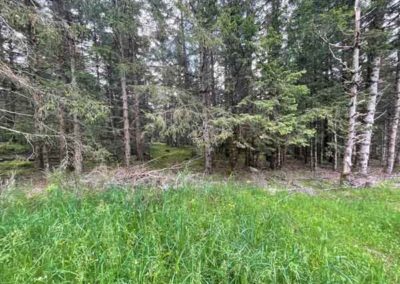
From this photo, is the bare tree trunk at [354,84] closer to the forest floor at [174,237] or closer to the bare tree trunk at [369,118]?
the bare tree trunk at [369,118]

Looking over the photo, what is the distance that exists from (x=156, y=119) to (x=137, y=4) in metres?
4.84

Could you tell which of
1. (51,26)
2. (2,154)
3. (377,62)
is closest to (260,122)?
(377,62)

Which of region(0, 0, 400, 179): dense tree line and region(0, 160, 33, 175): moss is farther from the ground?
region(0, 0, 400, 179): dense tree line

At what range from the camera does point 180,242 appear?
260cm

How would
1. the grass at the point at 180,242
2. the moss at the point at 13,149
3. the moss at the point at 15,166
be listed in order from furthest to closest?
the moss at the point at 13,149, the moss at the point at 15,166, the grass at the point at 180,242

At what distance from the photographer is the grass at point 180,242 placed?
2.15 meters

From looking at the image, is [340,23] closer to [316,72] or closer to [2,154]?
[316,72]

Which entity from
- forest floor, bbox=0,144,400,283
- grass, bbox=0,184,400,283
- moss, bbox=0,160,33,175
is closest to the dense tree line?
moss, bbox=0,160,33,175

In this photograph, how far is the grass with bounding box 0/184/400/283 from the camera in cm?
215

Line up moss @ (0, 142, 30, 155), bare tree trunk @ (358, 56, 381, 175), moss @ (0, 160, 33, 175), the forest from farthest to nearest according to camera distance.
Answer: moss @ (0, 142, 30, 155), moss @ (0, 160, 33, 175), bare tree trunk @ (358, 56, 381, 175), the forest

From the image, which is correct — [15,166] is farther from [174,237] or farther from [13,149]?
[174,237]

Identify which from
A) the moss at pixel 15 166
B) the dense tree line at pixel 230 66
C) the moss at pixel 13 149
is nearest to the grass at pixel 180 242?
the dense tree line at pixel 230 66

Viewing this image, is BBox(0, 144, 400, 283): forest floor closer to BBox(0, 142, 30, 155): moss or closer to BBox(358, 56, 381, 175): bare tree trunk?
BBox(358, 56, 381, 175): bare tree trunk

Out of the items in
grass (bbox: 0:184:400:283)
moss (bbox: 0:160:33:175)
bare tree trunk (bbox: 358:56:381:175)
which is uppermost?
bare tree trunk (bbox: 358:56:381:175)
